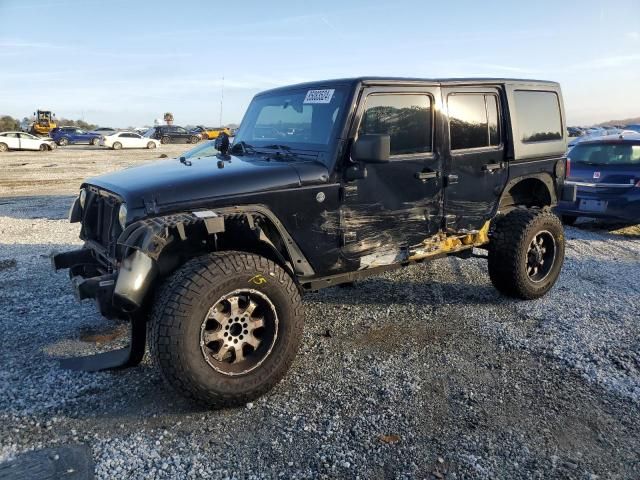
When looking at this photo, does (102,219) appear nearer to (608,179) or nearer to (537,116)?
(537,116)

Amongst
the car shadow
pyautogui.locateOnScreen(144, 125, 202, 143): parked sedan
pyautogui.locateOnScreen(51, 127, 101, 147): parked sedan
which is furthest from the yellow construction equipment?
the car shadow

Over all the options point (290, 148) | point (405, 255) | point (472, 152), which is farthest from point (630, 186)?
point (290, 148)

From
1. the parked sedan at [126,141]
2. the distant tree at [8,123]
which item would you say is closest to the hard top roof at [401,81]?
the parked sedan at [126,141]

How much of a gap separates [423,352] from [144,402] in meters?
2.09

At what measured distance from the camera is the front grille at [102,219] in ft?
11.8

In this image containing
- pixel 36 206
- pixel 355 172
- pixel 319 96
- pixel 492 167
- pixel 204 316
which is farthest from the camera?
pixel 36 206

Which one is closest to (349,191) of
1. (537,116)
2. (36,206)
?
(537,116)

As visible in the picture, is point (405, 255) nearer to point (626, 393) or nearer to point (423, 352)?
point (423, 352)

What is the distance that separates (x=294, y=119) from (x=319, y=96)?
306mm

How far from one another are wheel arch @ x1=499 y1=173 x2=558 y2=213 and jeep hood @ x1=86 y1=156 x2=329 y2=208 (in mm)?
2388

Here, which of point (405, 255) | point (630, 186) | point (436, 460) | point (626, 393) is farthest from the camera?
point (630, 186)

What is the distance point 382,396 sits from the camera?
3.35 metres

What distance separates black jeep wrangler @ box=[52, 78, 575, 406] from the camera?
3107 mm

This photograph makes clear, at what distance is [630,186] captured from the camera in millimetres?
7930
